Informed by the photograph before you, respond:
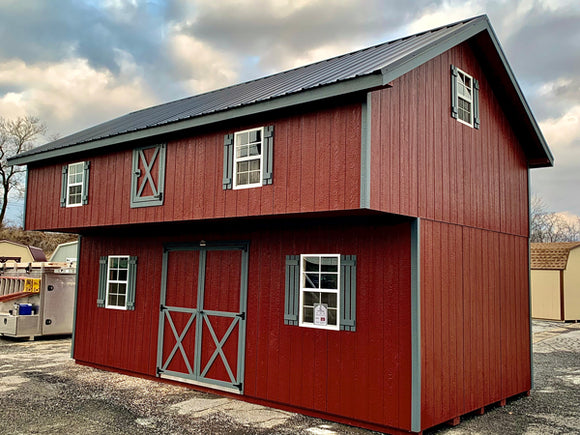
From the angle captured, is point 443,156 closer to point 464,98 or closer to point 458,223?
point 458,223

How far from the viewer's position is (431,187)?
830 centimetres

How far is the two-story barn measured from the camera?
758 cm

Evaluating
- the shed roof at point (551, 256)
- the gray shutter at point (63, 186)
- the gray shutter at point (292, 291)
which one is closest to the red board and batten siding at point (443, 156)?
the gray shutter at point (292, 291)

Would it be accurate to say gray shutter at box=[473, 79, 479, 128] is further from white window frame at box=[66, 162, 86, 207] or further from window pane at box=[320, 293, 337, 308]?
white window frame at box=[66, 162, 86, 207]

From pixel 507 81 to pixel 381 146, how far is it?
13.5 ft

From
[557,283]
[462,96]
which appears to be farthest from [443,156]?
[557,283]

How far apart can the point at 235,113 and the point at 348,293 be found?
123 inches

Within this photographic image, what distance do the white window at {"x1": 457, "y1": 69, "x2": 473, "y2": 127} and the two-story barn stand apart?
0.13 feet

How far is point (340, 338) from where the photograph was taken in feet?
27.1

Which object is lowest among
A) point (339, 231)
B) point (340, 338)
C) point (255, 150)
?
point (340, 338)

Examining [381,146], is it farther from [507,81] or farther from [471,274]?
[507,81]

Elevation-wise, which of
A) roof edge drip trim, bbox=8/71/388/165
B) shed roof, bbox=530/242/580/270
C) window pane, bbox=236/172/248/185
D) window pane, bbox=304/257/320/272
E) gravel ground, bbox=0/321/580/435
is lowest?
gravel ground, bbox=0/321/580/435

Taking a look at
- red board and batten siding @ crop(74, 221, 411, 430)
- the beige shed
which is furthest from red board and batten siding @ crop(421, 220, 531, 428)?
the beige shed

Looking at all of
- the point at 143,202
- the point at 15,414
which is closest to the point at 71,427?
the point at 15,414
